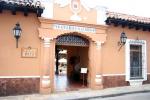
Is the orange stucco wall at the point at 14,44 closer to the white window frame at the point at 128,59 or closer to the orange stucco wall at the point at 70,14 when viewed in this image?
the orange stucco wall at the point at 70,14

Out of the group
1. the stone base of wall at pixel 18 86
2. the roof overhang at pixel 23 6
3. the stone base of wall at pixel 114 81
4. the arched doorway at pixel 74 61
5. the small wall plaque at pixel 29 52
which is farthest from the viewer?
the stone base of wall at pixel 114 81

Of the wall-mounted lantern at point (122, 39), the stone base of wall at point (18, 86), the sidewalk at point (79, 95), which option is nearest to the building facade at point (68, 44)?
the stone base of wall at point (18, 86)

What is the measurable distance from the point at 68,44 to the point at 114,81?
11.9ft

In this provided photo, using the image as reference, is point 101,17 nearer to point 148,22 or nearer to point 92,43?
point 92,43

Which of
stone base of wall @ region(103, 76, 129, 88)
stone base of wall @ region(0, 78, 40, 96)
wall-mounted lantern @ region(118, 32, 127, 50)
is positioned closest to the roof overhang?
stone base of wall @ region(0, 78, 40, 96)

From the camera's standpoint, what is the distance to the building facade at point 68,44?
11938 millimetres

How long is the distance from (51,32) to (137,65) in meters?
6.55

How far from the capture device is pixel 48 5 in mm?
12812

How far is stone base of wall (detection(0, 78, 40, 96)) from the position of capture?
11740 millimetres

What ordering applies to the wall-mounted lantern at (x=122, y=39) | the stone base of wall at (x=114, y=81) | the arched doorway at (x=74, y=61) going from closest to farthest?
the arched doorway at (x=74, y=61) < the stone base of wall at (x=114, y=81) < the wall-mounted lantern at (x=122, y=39)

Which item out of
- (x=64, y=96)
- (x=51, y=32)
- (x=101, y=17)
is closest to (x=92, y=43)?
(x=101, y=17)

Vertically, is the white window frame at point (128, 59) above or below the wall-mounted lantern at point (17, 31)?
below

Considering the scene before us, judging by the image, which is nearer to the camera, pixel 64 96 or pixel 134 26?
pixel 64 96

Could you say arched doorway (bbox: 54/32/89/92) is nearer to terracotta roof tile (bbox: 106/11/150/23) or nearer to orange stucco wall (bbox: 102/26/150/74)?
orange stucco wall (bbox: 102/26/150/74)
